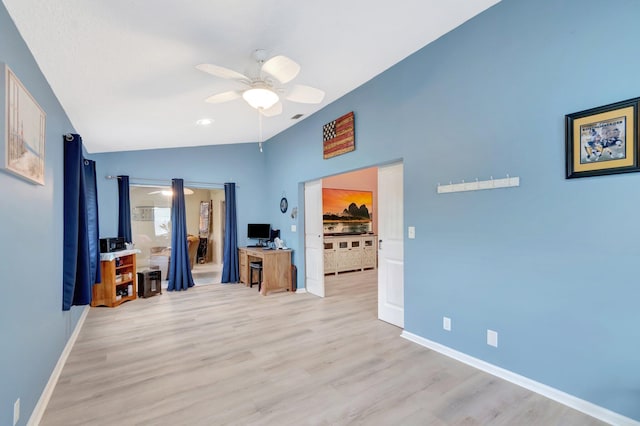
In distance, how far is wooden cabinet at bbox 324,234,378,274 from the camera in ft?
22.2

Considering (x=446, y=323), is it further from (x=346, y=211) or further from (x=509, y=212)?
(x=346, y=211)

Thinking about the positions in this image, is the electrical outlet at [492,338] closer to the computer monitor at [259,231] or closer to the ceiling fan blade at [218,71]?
the ceiling fan blade at [218,71]

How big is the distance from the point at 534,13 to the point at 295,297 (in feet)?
14.8

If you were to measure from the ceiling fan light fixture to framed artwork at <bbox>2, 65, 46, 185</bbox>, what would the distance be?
1423 millimetres

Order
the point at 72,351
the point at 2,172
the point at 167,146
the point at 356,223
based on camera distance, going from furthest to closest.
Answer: the point at 356,223
the point at 167,146
the point at 72,351
the point at 2,172

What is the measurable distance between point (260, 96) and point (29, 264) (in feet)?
6.58

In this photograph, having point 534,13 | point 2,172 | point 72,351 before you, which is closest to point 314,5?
point 534,13

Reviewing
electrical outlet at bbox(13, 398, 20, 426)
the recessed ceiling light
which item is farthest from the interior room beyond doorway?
electrical outlet at bbox(13, 398, 20, 426)

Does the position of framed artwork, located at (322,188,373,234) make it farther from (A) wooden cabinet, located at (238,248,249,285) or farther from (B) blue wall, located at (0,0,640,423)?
(B) blue wall, located at (0,0,640,423)

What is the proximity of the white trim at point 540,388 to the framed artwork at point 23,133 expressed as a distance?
3491 millimetres

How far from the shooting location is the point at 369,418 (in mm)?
1954

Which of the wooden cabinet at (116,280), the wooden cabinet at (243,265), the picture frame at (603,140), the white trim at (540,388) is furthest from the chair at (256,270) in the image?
the picture frame at (603,140)

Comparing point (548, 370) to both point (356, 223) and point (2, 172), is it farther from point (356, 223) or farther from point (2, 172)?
point (356, 223)

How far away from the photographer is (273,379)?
2.44 m
